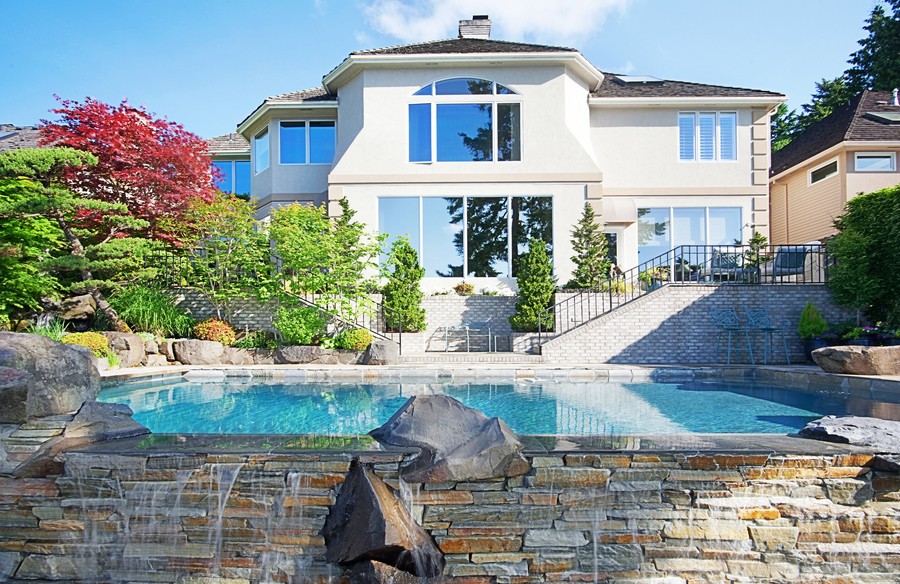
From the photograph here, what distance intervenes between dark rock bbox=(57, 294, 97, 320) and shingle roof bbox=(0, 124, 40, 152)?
11918 millimetres

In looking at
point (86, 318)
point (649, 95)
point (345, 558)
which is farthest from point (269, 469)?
point (649, 95)

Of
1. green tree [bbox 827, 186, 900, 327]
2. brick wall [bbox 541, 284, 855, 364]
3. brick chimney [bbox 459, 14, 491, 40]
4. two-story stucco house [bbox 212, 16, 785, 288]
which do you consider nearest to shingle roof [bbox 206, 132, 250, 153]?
two-story stucco house [bbox 212, 16, 785, 288]

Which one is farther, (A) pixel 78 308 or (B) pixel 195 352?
(A) pixel 78 308

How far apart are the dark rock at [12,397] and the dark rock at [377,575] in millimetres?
3077

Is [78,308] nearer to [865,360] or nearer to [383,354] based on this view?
[383,354]

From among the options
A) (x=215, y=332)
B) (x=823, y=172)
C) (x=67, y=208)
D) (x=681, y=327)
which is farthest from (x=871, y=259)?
(x=67, y=208)

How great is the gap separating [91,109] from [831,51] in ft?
130

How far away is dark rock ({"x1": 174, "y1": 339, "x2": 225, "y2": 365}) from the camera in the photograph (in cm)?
1339

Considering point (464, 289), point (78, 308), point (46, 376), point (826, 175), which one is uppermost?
point (826, 175)

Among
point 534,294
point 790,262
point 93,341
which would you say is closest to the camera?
point 93,341

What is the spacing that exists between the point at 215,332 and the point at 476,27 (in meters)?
14.9

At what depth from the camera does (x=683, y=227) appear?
19.4m

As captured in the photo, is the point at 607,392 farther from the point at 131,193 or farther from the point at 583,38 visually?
the point at 583,38

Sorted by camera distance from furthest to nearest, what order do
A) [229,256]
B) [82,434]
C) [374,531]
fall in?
1. [229,256]
2. [82,434]
3. [374,531]
